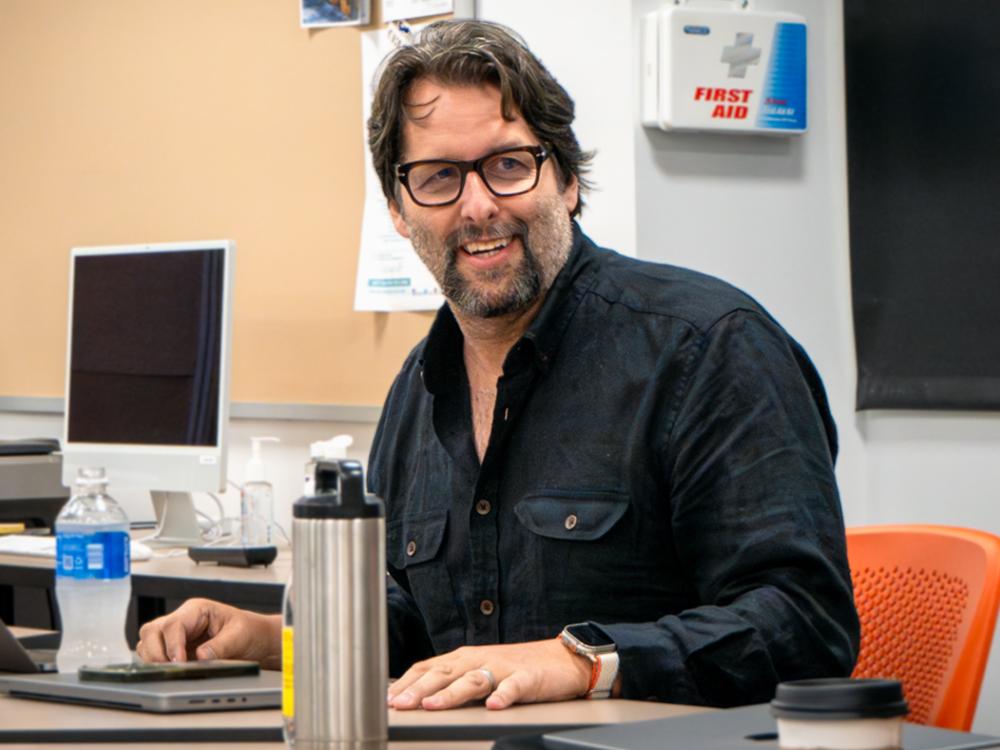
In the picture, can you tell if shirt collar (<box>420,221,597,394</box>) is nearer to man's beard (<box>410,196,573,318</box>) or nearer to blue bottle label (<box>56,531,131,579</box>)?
man's beard (<box>410,196,573,318</box>)

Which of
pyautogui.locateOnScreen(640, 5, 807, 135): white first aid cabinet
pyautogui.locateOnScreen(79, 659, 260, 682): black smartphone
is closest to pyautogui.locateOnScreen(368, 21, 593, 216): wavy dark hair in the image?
pyautogui.locateOnScreen(640, 5, 807, 135): white first aid cabinet

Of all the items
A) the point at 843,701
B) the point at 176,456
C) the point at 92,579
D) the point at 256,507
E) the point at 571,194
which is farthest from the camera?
the point at 176,456

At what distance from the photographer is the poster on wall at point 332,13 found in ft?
11.1

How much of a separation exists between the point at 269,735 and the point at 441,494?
755mm

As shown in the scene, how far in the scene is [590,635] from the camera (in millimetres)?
1484

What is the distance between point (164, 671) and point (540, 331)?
2.17ft

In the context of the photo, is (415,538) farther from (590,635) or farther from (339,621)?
(339,621)

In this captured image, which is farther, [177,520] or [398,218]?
[177,520]

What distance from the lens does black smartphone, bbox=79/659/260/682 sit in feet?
4.73

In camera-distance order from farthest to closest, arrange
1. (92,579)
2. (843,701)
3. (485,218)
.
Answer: (485,218) → (92,579) → (843,701)

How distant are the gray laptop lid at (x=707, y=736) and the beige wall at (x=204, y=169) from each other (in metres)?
2.14

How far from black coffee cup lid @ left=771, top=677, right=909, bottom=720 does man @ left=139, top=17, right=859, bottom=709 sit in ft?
1.68

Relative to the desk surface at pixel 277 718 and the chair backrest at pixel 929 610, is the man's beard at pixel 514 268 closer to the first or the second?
the chair backrest at pixel 929 610

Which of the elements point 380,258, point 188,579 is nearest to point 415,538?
point 188,579
